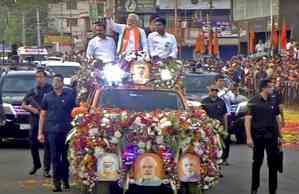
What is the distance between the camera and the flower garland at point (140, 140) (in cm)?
1057

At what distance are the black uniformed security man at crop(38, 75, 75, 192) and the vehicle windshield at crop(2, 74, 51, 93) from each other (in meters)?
7.25

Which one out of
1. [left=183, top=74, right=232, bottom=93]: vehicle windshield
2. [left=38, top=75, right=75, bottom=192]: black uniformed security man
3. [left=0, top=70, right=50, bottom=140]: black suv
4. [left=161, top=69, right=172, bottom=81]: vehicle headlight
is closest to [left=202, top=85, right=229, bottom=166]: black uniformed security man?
[left=161, top=69, right=172, bottom=81]: vehicle headlight

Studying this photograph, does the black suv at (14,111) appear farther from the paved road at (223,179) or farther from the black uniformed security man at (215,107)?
the black uniformed security man at (215,107)

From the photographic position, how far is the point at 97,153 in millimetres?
10594

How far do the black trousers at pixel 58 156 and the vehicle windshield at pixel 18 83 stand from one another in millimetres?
7414

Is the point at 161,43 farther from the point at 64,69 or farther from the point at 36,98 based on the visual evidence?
the point at 64,69

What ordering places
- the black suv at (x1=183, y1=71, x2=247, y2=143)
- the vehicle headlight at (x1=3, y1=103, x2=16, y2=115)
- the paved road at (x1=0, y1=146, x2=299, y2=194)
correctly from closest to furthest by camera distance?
the paved road at (x1=0, y1=146, x2=299, y2=194)
the vehicle headlight at (x1=3, y1=103, x2=16, y2=115)
the black suv at (x1=183, y1=71, x2=247, y2=143)

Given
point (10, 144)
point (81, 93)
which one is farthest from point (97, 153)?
point (10, 144)

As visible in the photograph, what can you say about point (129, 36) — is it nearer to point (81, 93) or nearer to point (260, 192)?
point (81, 93)

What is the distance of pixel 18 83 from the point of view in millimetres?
20219

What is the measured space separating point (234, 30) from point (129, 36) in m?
58.5

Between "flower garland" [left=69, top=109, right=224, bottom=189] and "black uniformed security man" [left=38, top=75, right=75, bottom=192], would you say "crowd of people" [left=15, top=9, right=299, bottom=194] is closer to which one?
"black uniformed security man" [left=38, top=75, right=75, bottom=192]

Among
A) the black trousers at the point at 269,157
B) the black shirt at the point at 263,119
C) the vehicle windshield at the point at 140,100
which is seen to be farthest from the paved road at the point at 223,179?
the vehicle windshield at the point at 140,100

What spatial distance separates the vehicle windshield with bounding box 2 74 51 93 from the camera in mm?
20000
